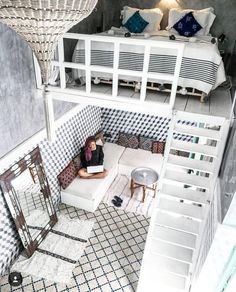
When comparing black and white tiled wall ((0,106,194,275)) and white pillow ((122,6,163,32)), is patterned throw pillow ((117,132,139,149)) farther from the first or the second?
white pillow ((122,6,163,32))

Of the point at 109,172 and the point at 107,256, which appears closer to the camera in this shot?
the point at 107,256

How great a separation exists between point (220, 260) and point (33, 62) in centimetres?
336

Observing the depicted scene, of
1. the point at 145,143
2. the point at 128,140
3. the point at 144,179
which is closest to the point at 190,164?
the point at 144,179

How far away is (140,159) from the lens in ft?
20.9

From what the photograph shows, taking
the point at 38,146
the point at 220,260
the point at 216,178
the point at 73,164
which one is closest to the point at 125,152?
the point at 73,164

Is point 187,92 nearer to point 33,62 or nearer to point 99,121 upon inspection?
point 33,62

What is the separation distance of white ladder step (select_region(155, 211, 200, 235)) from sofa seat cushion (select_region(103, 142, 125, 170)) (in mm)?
2364

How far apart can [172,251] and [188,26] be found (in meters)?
4.56

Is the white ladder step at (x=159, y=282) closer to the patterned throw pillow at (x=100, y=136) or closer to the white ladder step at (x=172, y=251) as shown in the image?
the white ladder step at (x=172, y=251)

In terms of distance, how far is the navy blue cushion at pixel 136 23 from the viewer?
570 cm

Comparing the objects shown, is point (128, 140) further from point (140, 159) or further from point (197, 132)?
point (197, 132)

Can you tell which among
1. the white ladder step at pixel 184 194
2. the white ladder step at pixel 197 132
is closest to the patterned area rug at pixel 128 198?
the white ladder step at pixel 184 194

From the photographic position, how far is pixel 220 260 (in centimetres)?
273

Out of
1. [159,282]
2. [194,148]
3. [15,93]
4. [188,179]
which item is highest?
[15,93]
